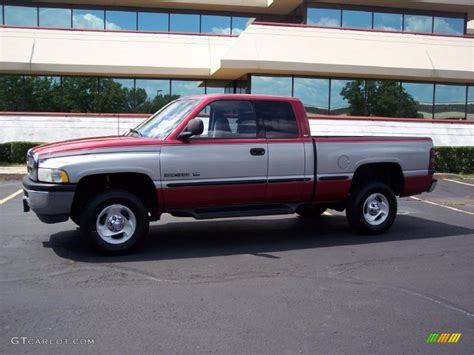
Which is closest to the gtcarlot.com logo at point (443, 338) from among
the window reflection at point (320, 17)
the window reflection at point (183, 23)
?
the window reflection at point (320, 17)

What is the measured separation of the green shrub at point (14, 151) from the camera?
58.6 feet

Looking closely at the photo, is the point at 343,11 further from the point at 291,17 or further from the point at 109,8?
the point at 109,8

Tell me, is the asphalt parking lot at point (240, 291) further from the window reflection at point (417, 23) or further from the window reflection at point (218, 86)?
the window reflection at point (417, 23)

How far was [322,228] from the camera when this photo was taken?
8.73m

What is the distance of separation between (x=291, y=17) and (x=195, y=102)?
781 inches

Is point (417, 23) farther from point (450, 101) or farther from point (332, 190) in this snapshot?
point (332, 190)

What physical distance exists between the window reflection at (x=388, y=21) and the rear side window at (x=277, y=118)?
19247 mm

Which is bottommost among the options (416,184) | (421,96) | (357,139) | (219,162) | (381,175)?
(416,184)

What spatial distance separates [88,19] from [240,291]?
884 inches

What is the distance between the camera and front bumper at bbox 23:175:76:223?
6269mm

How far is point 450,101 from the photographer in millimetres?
22906

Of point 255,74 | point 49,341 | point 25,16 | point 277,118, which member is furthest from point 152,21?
point 49,341

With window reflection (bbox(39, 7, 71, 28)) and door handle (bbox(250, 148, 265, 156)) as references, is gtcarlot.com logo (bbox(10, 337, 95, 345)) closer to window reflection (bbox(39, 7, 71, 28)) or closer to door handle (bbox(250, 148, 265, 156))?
door handle (bbox(250, 148, 265, 156))

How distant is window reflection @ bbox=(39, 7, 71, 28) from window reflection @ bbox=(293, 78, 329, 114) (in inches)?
448
